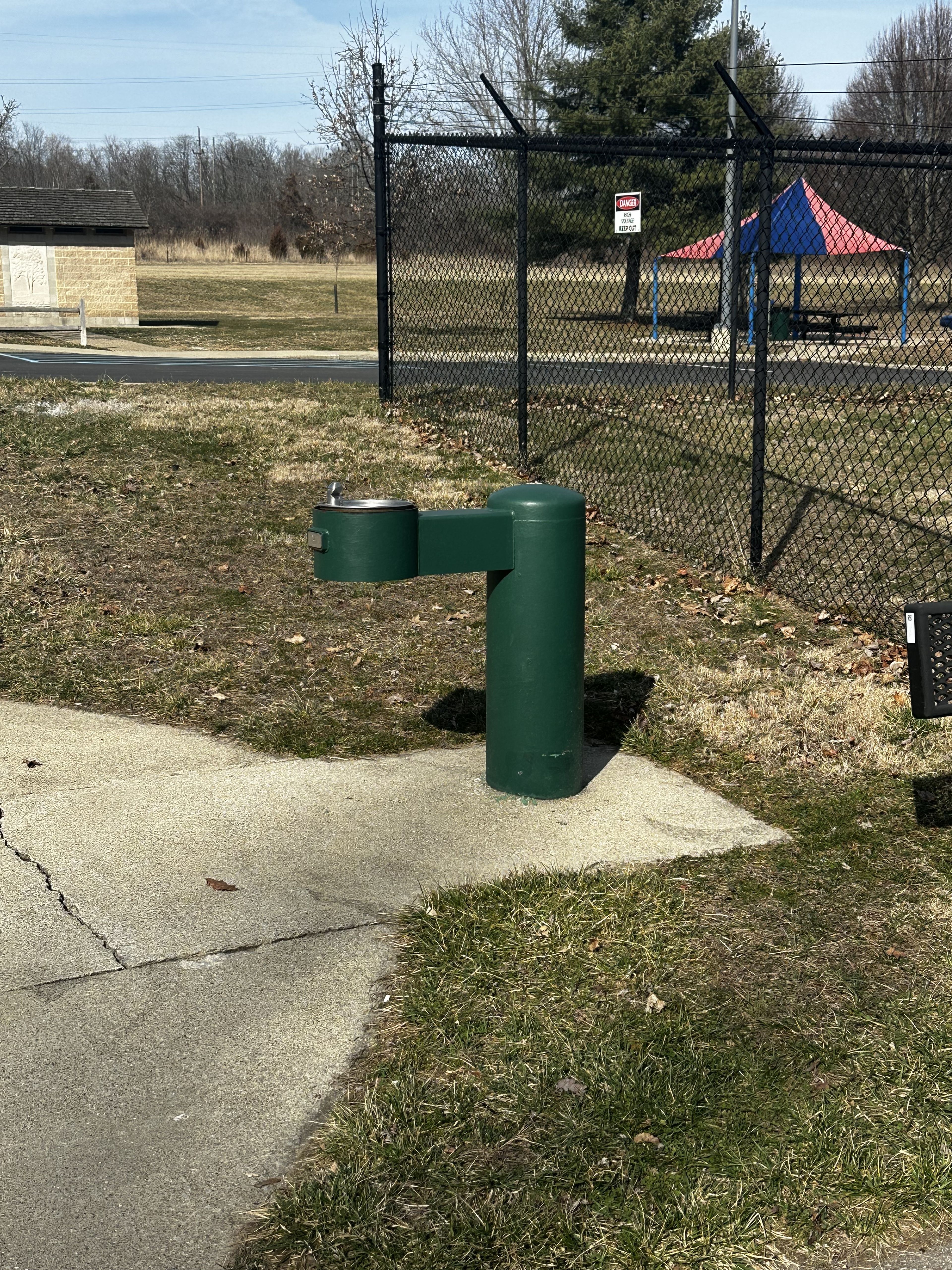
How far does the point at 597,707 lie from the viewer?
5484 mm

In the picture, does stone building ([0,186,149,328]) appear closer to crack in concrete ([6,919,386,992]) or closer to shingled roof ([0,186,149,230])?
shingled roof ([0,186,149,230])

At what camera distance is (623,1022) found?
3.17m

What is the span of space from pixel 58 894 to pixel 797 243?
14.0m

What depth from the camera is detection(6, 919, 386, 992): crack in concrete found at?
3.36 metres

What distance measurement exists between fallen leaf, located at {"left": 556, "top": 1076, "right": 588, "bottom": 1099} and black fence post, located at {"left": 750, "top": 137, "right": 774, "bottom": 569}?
422 cm

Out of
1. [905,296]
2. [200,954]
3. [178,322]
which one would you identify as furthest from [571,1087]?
[178,322]

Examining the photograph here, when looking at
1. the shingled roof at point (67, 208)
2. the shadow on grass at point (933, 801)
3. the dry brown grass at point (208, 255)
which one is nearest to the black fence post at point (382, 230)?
the shadow on grass at point (933, 801)

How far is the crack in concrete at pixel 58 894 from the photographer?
139 inches

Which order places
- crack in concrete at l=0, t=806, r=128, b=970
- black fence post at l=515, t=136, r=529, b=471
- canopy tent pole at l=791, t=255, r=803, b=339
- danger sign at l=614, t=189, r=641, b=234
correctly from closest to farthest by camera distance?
crack in concrete at l=0, t=806, r=128, b=970 < black fence post at l=515, t=136, r=529, b=471 < danger sign at l=614, t=189, r=641, b=234 < canopy tent pole at l=791, t=255, r=803, b=339

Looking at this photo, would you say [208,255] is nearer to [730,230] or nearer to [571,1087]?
[730,230]

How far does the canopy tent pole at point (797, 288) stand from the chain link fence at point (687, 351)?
0.16 metres

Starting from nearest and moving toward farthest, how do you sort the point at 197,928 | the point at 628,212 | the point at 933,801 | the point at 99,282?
the point at 197,928
the point at 933,801
the point at 628,212
the point at 99,282

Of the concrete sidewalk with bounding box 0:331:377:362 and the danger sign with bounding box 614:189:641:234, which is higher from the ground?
the danger sign with bounding box 614:189:641:234

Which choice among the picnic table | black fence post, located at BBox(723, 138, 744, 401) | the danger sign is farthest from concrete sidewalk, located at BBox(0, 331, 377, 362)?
the danger sign
